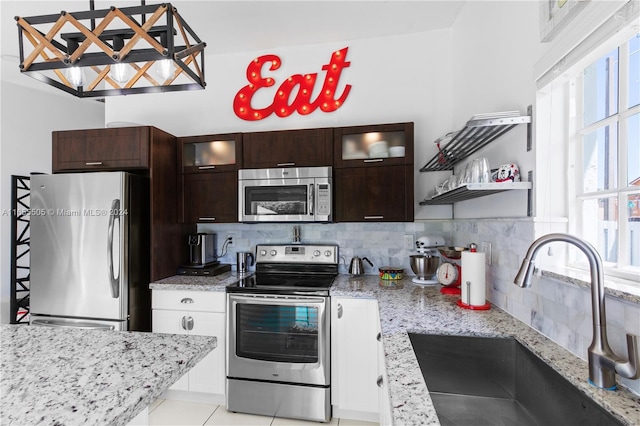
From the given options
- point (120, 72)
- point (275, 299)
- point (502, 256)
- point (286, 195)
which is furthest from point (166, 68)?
point (502, 256)

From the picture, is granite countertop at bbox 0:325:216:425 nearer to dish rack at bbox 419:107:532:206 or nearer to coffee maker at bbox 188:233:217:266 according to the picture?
dish rack at bbox 419:107:532:206

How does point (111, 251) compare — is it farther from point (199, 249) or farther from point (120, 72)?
point (120, 72)

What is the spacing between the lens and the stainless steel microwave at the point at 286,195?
2.32m

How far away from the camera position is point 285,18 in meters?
2.34

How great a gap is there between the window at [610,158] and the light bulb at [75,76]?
77.9 inches

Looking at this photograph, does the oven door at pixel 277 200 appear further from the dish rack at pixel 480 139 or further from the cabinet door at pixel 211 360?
the dish rack at pixel 480 139

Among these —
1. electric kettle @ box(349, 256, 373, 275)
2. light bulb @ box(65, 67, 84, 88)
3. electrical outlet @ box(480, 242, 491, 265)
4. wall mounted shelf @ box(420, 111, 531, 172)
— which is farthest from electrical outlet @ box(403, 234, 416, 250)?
light bulb @ box(65, 67, 84, 88)

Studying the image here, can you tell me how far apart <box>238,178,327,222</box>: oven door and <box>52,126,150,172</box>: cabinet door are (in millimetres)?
796

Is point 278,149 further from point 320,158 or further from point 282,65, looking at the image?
point 282,65

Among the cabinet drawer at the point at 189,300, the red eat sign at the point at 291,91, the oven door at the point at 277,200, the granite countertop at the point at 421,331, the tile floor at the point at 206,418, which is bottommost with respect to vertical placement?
the tile floor at the point at 206,418

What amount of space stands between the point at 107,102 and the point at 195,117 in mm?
992

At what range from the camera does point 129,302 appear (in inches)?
87.0

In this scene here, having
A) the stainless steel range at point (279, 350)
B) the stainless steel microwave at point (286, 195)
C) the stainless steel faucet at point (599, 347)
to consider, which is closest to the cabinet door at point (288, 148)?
the stainless steel microwave at point (286, 195)

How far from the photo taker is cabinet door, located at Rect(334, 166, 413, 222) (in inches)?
90.4
